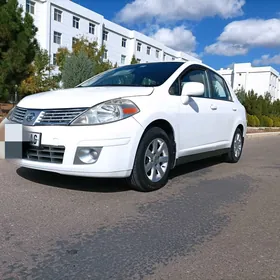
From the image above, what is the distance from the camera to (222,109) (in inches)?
219

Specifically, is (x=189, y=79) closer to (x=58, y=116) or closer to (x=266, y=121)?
(x=58, y=116)

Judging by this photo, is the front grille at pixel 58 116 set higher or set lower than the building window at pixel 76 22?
lower

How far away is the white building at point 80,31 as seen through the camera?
37.2m

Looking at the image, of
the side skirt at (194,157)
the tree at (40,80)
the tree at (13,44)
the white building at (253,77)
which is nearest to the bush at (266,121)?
the tree at (40,80)

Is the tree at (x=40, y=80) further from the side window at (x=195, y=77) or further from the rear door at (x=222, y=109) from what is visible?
the side window at (x=195, y=77)

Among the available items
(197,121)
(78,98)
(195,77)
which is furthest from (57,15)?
(78,98)

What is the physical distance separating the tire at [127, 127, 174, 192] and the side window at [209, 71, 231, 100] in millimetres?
1735

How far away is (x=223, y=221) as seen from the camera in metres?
3.25

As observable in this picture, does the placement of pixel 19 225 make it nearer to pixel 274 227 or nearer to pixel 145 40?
pixel 274 227

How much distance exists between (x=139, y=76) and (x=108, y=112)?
1302 millimetres

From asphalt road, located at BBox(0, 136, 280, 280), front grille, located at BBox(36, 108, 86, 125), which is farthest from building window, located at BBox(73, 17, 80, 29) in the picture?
front grille, located at BBox(36, 108, 86, 125)

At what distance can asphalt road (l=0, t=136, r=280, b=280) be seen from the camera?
2260mm

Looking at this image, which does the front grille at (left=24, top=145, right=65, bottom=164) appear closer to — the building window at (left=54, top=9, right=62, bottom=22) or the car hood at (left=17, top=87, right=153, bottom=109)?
the car hood at (left=17, top=87, right=153, bottom=109)

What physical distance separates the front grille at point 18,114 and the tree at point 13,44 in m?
9.61
